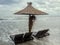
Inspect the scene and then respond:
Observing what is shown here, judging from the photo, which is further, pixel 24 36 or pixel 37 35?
pixel 37 35

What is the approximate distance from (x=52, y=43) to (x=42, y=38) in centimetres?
225

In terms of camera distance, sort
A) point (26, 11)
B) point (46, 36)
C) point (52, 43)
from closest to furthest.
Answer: point (26, 11) → point (52, 43) → point (46, 36)

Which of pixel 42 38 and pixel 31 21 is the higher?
pixel 31 21

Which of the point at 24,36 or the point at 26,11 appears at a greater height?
the point at 26,11

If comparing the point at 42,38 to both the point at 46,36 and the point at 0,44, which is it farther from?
the point at 0,44

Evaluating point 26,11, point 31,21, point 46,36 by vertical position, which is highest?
point 26,11

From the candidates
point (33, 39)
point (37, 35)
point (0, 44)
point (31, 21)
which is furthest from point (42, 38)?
point (0, 44)

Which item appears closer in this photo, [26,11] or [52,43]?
[26,11]

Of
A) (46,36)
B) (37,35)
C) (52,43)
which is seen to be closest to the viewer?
(52,43)

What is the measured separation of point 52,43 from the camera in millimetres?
17750

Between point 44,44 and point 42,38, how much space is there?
8.30 feet

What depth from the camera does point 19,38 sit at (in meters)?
16.5

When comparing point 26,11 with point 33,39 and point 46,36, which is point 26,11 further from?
point 46,36

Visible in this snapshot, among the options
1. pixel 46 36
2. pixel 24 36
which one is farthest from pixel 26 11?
pixel 46 36
